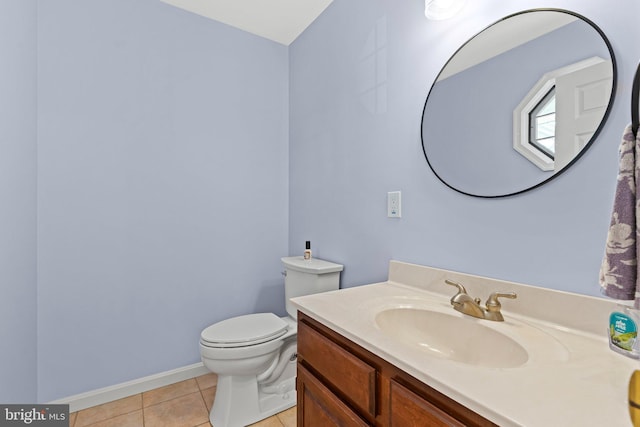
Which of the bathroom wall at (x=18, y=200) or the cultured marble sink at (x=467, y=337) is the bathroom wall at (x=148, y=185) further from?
the cultured marble sink at (x=467, y=337)

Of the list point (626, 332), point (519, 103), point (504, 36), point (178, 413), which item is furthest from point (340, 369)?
point (178, 413)

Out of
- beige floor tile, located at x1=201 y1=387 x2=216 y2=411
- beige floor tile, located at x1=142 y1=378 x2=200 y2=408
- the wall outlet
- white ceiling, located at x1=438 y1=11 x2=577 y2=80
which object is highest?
white ceiling, located at x1=438 y1=11 x2=577 y2=80

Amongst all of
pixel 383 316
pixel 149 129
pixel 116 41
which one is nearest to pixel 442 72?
pixel 383 316

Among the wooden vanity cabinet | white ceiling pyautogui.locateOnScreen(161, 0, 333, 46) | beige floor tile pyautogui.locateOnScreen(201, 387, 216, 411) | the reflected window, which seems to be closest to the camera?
the wooden vanity cabinet

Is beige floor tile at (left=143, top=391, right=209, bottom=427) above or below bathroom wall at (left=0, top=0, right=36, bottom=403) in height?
below

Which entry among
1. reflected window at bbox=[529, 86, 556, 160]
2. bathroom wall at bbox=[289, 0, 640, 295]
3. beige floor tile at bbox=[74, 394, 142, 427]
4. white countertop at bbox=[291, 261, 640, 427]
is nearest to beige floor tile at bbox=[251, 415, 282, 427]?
beige floor tile at bbox=[74, 394, 142, 427]

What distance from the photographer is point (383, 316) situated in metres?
0.97

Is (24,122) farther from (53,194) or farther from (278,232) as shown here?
(278,232)

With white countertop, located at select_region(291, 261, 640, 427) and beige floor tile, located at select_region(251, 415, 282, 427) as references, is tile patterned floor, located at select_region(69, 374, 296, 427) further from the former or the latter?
white countertop, located at select_region(291, 261, 640, 427)

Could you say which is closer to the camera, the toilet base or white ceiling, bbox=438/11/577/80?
white ceiling, bbox=438/11/577/80

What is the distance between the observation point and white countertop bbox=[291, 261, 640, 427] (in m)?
0.47

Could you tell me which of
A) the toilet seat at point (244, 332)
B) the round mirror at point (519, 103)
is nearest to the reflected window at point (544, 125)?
the round mirror at point (519, 103)

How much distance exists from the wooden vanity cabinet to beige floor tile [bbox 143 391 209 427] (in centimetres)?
87

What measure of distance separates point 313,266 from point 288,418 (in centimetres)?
84
